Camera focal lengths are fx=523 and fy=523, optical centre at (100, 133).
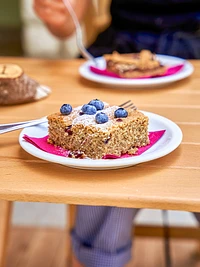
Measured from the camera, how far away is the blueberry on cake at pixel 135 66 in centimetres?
101

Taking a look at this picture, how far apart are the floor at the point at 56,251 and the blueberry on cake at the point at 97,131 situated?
3.03ft

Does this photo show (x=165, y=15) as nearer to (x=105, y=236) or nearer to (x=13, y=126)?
(x=105, y=236)

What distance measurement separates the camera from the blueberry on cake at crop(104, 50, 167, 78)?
3.33 ft

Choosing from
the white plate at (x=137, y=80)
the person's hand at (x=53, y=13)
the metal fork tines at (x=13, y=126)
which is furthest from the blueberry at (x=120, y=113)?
the person's hand at (x=53, y=13)

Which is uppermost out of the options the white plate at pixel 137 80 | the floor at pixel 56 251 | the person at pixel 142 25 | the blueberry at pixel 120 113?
the blueberry at pixel 120 113

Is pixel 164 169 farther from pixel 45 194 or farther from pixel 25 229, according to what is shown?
pixel 25 229

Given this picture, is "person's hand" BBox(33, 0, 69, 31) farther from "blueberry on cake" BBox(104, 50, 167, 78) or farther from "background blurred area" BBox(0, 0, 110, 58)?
"background blurred area" BBox(0, 0, 110, 58)

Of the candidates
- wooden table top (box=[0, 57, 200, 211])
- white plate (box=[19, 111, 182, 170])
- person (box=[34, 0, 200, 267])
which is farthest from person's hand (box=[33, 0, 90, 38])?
white plate (box=[19, 111, 182, 170])

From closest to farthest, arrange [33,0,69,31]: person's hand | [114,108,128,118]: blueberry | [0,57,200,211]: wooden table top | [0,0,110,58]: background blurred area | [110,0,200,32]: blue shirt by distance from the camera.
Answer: [0,57,200,211]: wooden table top
[114,108,128,118]: blueberry
[33,0,69,31]: person's hand
[110,0,200,32]: blue shirt
[0,0,110,58]: background blurred area

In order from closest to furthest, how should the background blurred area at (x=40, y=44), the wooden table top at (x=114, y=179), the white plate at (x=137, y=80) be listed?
the wooden table top at (x=114, y=179) → the white plate at (x=137, y=80) → the background blurred area at (x=40, y=44)

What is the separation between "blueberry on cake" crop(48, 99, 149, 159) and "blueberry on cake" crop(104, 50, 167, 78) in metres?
0.34

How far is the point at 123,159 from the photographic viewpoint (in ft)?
1.97

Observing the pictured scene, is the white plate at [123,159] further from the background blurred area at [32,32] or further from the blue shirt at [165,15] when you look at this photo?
the background blurred area at [32,32]

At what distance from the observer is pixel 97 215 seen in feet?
3.43
